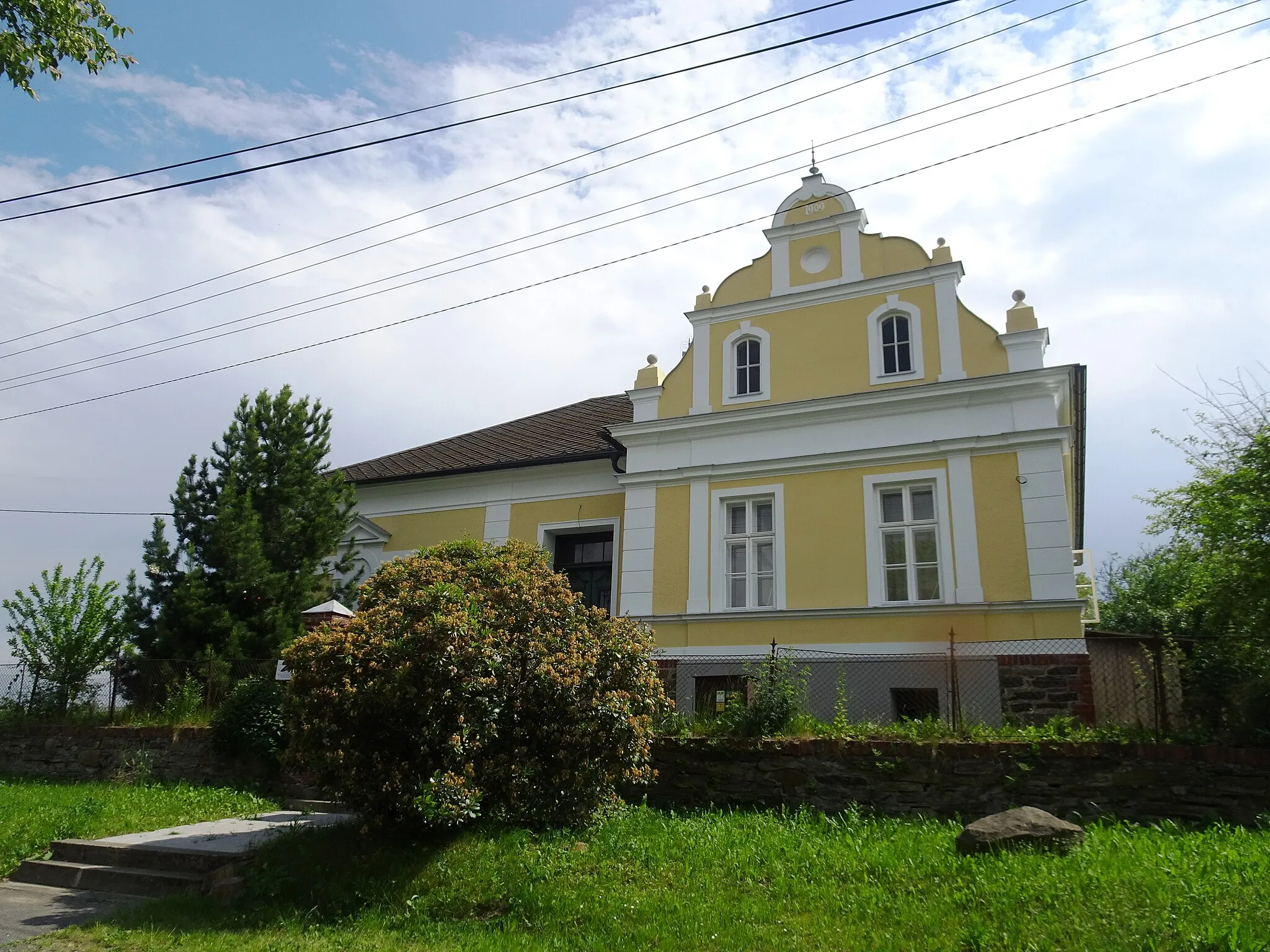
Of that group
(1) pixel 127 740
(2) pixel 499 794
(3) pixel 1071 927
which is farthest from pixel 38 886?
(3) pixel 1071 927

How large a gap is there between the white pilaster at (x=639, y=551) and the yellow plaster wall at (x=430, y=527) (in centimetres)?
393

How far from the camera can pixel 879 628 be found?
1338cm

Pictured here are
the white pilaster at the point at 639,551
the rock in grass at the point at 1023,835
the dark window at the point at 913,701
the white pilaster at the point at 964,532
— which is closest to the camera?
the rock in grass at the point at 1023,835

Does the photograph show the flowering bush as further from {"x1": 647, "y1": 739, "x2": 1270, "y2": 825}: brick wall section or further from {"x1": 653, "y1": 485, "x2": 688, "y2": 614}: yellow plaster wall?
{"x1": 653, "y1": 485, "x2": 688, "y2": 614}: yellow plaster wall

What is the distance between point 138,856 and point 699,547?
9.06 meters

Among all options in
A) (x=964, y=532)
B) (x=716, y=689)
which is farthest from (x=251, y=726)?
Result: (x=964, y=532)

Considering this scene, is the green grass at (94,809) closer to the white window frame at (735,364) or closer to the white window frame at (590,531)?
the white window frame at (590,531)

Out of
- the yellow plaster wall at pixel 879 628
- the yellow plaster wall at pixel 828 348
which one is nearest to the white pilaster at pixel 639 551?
the yellow plaster wall at pixel 879 628

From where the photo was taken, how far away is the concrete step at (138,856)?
26.9 feet

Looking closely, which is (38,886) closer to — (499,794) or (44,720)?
(499,794)

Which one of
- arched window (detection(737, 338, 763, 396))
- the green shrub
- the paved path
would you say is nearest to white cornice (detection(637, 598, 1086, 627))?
arched window (detection(737, 338, 763, 396))

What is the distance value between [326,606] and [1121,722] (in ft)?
34.6

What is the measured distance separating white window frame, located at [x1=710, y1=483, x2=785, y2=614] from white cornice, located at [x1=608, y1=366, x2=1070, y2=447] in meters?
1.12

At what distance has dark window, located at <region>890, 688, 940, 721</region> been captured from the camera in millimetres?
12336
